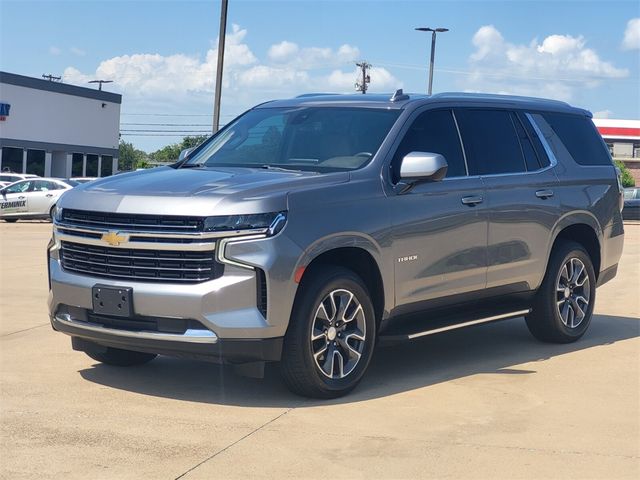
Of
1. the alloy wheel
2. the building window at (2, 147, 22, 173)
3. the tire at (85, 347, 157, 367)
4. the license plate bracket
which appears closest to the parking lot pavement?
the tire at (85, 347, 157, 367)

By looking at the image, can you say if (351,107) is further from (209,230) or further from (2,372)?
(2,372)

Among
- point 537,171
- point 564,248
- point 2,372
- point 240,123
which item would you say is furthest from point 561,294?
point 2,372

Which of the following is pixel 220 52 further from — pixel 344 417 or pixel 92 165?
pixel 92 165

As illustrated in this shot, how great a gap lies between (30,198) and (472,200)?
2447 centimetres

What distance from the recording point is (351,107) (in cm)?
777

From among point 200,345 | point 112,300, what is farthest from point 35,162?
point 200,345

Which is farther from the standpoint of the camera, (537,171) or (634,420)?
(537,171)

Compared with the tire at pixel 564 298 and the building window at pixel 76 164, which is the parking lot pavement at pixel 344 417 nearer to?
the tire at pixel 564 298

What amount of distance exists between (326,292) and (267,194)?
72cm

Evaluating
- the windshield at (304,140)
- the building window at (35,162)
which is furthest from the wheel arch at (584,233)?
the building window at (35,162)

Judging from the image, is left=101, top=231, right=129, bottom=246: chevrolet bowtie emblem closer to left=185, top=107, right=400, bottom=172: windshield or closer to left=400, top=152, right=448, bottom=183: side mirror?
left=185, top=107, right=400, bottom=172: windshield

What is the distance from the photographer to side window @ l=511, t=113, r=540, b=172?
8.60m

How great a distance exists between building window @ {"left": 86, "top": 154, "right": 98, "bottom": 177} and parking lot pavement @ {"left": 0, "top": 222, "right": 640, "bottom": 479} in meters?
53.1

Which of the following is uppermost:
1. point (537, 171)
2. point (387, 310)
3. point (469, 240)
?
point (537, 171)
